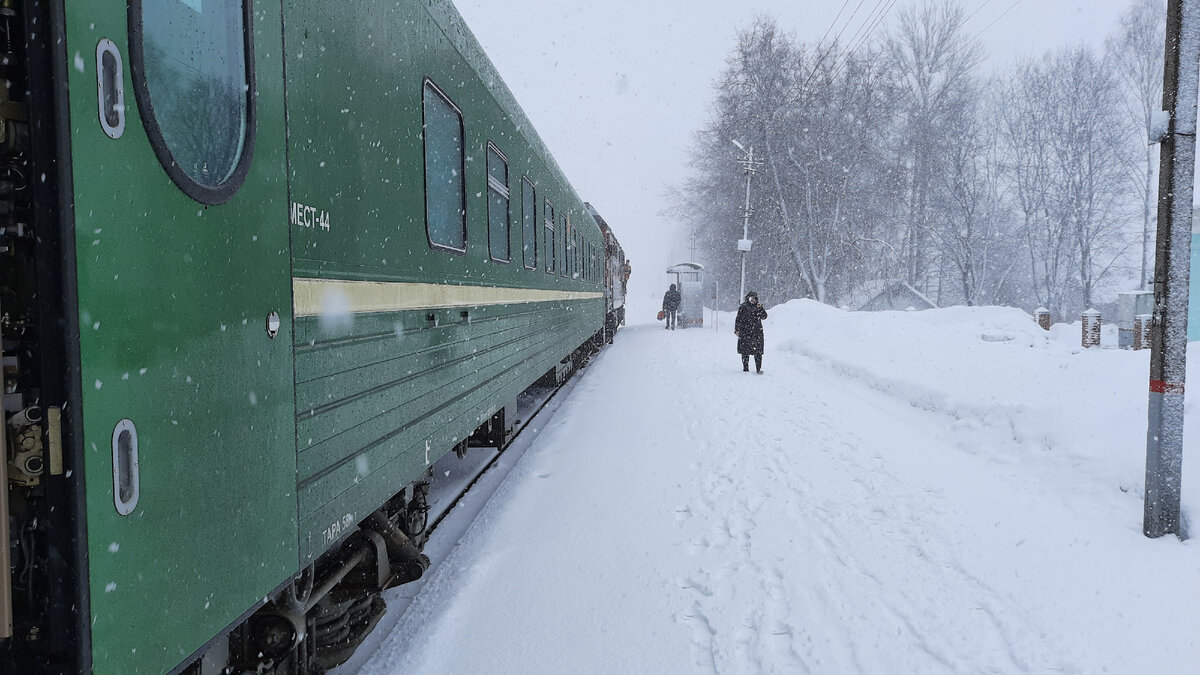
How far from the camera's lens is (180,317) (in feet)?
5.55

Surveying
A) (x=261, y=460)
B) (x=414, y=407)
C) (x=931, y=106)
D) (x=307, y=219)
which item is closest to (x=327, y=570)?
(x=414, y=407)

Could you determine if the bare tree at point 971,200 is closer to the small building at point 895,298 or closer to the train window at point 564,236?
the small building at point 895,298

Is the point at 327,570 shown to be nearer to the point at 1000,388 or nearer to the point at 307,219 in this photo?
the point at 307,219

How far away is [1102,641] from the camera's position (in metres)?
3.24

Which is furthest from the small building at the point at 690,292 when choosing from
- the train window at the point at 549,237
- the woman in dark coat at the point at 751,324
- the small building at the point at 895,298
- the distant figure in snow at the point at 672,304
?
the train window at the point at 549,237

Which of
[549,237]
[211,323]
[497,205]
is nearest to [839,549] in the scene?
[497,205]

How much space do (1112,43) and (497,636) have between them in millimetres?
37342

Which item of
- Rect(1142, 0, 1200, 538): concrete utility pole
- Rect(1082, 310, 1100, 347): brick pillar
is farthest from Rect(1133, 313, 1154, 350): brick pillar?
Rect(1142, 0, 1200, 538): concrete utility pole

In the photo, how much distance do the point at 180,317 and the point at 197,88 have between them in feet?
2.06

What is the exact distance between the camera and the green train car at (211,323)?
138 centimetres

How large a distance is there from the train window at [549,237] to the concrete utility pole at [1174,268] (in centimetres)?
551

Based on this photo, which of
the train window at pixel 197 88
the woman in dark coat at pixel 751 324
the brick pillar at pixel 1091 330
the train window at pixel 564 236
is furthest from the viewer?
the brick pillar at pixel 1091 330

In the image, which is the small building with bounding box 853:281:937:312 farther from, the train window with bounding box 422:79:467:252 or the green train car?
the green train car

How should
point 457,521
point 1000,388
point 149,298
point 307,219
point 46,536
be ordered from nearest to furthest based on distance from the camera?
1. point 46,536
2. point 149,298
3. point 307,219
4. point 457,521
5. point 1000,388
